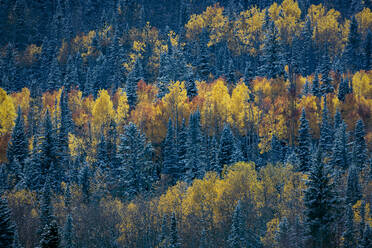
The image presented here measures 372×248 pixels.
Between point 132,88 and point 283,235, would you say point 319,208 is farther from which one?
point 132,88

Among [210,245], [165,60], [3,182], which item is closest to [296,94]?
[165,60]

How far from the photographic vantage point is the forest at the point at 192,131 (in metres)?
37.9

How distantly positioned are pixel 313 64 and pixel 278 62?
20.0m

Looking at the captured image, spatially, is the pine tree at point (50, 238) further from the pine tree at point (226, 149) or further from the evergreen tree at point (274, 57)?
the evergreen tree at point (274, 57)

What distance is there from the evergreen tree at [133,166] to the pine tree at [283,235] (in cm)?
2152

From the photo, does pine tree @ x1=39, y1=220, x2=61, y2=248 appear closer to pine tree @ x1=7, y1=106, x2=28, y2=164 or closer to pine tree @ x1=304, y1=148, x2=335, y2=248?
pine tree @ x1=304, y1=148, x2=335, y2=248

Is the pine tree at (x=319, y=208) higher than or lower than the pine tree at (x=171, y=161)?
lower

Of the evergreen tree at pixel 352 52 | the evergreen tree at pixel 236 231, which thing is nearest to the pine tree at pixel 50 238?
the evergreen tree at pixel 236 231

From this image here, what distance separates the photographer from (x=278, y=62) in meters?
73.7

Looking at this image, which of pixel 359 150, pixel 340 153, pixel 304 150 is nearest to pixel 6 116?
pixel 304 150

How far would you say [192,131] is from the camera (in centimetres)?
5741

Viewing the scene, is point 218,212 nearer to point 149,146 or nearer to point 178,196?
point 178,196

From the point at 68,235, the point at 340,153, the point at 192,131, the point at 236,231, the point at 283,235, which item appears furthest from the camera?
the point at 192,131

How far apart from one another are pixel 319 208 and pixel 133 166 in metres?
30.5
